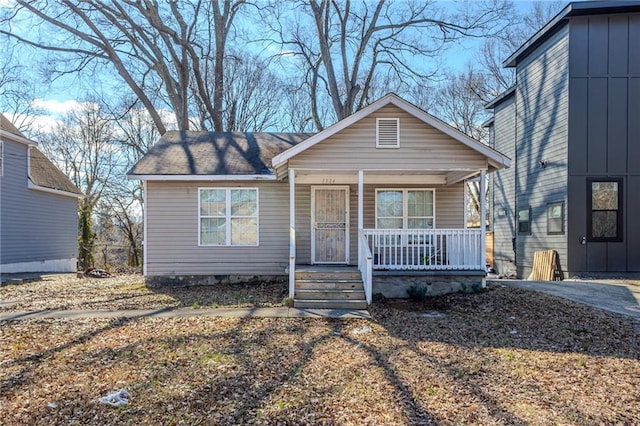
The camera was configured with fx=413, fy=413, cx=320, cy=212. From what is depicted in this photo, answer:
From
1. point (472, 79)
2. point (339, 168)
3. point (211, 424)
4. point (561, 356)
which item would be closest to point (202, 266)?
point (339, 168)

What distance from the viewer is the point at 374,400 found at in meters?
4.16

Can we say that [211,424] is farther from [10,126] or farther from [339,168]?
[10,126]

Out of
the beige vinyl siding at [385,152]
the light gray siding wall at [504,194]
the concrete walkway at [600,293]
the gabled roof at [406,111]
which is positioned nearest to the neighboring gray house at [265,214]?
the beige vinyl siding at [385,152]

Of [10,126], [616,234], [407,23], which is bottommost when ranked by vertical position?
[616,234]

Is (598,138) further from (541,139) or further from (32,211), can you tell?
(32,211)

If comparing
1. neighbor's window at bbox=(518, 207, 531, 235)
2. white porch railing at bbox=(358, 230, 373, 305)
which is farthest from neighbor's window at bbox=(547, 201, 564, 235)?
white porch railing at bbox=(358, 230, 373, 305)

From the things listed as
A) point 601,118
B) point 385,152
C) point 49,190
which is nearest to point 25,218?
point 49,190

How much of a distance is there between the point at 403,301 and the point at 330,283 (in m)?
1.63

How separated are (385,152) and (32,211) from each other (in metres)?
15.2

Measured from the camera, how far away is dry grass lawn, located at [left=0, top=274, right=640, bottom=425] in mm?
3912

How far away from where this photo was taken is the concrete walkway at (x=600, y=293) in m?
7.72

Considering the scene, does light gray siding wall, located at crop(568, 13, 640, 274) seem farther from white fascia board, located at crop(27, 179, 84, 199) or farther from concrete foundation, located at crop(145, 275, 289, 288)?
white fascia board, located at crop(27, 179, 84, 199)

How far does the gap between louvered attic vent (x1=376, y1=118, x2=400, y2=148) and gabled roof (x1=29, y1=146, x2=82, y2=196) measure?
14757mm

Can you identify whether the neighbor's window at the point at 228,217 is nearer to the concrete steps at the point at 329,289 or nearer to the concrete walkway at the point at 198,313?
the concrete steps at the point at 329,289
